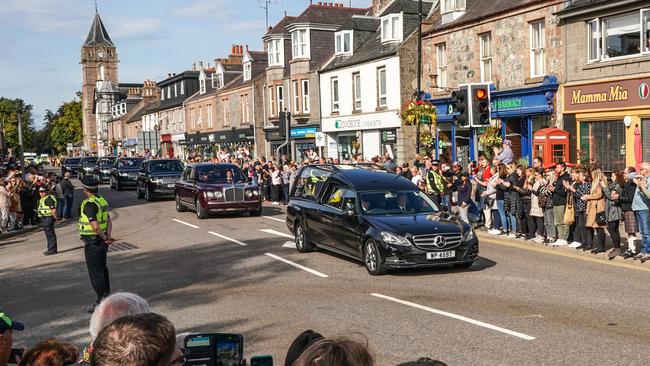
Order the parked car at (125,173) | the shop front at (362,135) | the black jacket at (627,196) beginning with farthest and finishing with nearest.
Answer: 1. the parked car at (125,173)
2. the shop front at (362,135)
3. the black jacket at (627,196)

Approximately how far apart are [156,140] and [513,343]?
51535 millimetres

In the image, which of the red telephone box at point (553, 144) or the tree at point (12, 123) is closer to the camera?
the red telephone box at point (553, 144)

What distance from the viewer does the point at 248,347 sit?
25.6 ft

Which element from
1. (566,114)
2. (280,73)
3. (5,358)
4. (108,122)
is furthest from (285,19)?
(108,122)

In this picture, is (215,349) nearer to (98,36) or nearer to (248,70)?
(248,70)

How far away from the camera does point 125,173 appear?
39.9m

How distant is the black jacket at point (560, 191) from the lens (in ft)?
48.5

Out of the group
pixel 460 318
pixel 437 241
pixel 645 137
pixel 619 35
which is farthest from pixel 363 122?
pixel 460 318

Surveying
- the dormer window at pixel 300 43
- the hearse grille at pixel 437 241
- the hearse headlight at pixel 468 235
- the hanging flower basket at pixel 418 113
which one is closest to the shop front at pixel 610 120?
the hanging flower basket at pixel 418 113

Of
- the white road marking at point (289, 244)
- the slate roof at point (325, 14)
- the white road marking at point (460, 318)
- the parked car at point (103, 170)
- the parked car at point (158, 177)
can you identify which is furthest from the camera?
the parked car at point (103, 170)

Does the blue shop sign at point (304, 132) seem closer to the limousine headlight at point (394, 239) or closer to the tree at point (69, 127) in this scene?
the limousine headlight at point (394, 239)

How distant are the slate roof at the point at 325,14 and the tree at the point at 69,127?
105773mm

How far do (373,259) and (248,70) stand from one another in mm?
43904

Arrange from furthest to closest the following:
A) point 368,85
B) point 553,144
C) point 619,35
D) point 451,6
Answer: point 368,85 < point 451,6 < point 553,144 < point 619,35
